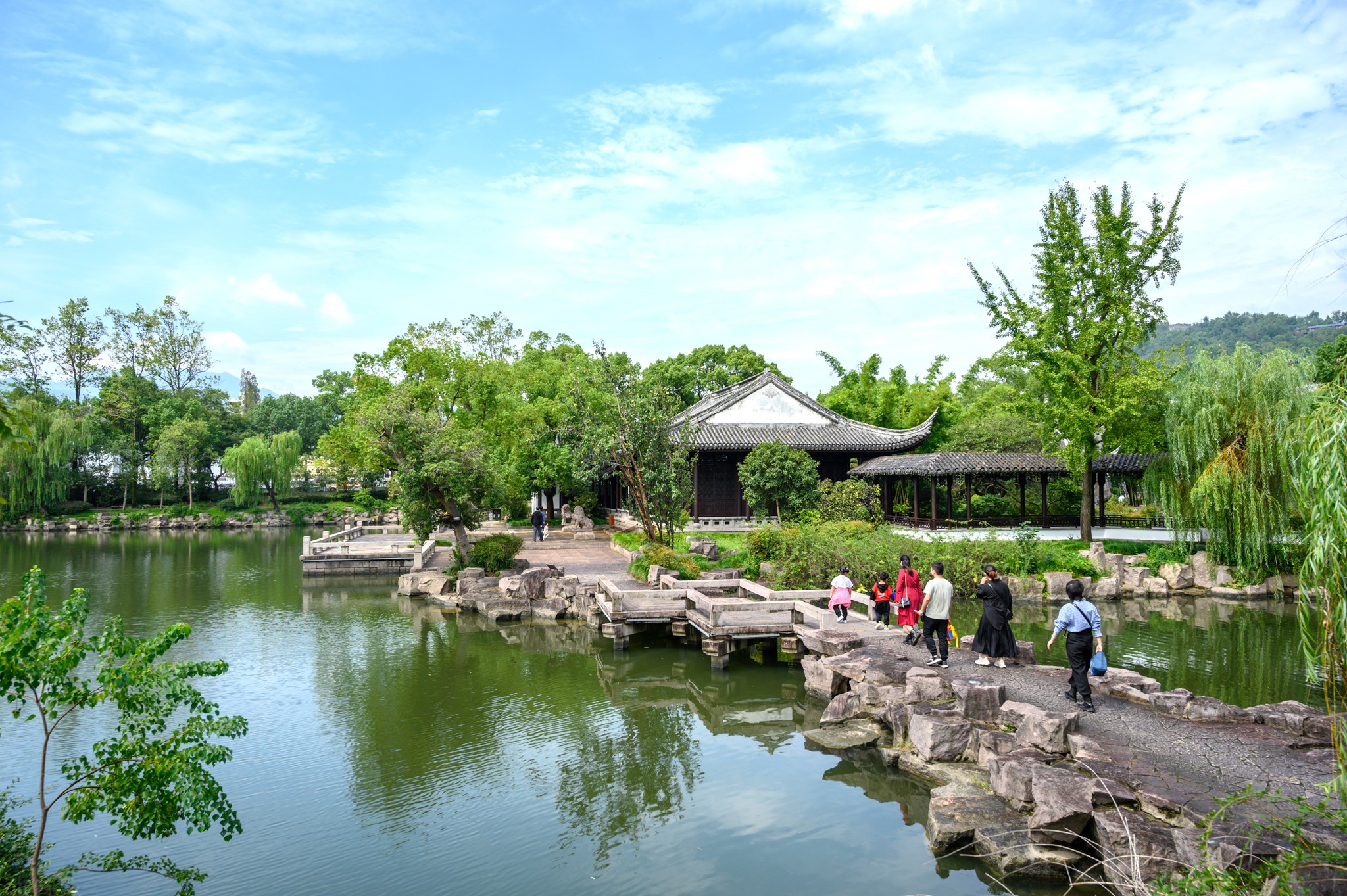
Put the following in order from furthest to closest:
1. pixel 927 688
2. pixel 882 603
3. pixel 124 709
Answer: pixel 882 603, pixel 927 688, pixel 124 709

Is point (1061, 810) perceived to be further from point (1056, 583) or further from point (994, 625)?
point (1056, 583)

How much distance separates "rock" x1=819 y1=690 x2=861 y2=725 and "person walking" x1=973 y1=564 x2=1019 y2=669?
71.3 inches

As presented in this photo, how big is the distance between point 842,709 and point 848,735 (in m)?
0.61

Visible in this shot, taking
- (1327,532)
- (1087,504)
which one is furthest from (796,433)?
(1327,532)

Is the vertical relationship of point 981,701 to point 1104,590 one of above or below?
above

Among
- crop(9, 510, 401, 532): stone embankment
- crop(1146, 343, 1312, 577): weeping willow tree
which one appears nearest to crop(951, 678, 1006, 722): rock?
crop(1146, 343, 1312, 577): weeping willow tree

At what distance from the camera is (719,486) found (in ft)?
99.2

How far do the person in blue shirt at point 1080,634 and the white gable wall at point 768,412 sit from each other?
918 inches

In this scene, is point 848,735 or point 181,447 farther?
point 181,447

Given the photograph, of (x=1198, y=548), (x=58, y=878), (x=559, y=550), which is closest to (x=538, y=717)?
(x=58, y=878)

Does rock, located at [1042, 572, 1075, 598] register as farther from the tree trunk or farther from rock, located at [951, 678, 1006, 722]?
rock, located at [951, 678, 1006, 722]

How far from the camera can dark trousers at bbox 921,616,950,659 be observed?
1080cm

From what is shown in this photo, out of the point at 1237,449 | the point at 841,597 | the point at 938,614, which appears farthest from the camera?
the point at 1237,449

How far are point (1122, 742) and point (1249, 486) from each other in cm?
1429
